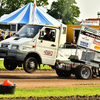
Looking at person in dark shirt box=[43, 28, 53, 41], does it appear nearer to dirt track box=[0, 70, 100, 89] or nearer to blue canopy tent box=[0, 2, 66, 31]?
dirt track box=[0, 70, 100, 89]

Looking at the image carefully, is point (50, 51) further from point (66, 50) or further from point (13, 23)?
point (13, 23)

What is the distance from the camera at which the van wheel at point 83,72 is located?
46.6 feet

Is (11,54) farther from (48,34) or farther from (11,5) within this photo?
(11,5)

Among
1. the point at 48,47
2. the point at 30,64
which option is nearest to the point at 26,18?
the point at 48,47

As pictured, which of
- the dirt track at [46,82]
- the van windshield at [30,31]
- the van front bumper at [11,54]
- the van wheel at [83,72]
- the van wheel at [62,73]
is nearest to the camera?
the dirt track at [46,82]

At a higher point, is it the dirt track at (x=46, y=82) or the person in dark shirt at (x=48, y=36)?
the person in dark shirt at (x=48, y=36)

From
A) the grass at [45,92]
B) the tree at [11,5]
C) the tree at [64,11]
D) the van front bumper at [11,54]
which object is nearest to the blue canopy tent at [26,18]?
the van front bumper at [11,54]

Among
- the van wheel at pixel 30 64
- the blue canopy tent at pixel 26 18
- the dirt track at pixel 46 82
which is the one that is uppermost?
the blue canopy tent at pixel 26 18

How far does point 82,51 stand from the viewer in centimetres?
1488

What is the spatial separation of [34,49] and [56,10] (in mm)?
58944

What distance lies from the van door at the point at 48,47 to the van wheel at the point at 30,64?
1.77 ft

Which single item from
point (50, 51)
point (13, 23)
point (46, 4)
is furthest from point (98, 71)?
point (46, 4)

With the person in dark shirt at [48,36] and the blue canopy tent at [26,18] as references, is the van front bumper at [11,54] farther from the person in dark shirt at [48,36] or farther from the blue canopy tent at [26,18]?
the blue canopy tent at [26,18]

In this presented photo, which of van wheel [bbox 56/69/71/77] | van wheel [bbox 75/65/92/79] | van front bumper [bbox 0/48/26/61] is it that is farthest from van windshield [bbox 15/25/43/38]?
van wheel [bbox 56/69/71/77]
